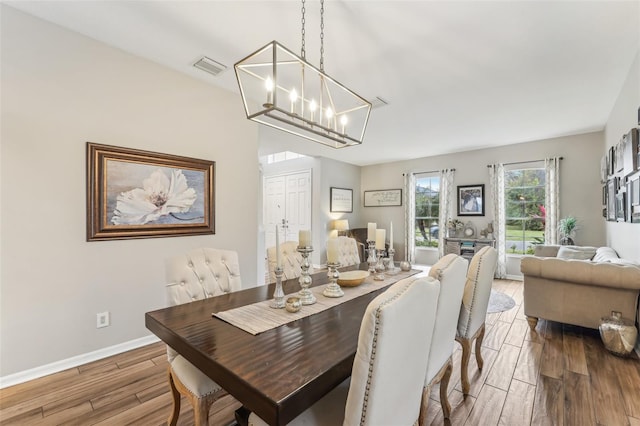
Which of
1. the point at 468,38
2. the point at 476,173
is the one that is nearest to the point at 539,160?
the point at 476,173

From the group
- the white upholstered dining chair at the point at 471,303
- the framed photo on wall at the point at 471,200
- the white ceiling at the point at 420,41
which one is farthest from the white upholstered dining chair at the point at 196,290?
the framed photo on wall at the point at 471,200

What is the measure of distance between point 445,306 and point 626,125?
3.40 metres

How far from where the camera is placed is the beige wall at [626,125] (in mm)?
2566

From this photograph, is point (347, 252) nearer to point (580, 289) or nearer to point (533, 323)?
point (533, 323)

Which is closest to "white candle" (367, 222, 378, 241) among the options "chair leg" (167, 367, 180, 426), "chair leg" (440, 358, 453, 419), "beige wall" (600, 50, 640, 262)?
"chair leg" (440, 358, 453, 419)

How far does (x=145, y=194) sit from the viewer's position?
266 cm

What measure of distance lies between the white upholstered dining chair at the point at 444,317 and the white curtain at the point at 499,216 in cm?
484

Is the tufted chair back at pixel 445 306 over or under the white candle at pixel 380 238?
under

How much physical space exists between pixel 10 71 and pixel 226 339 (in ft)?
8.47

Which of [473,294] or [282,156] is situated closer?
[473,294]

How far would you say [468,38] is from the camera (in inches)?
89.0

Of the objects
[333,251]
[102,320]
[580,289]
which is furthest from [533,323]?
[102,320]

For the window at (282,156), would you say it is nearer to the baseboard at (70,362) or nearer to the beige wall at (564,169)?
the beige wall at (564,169)

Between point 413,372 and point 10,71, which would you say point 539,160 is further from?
point 10,71
